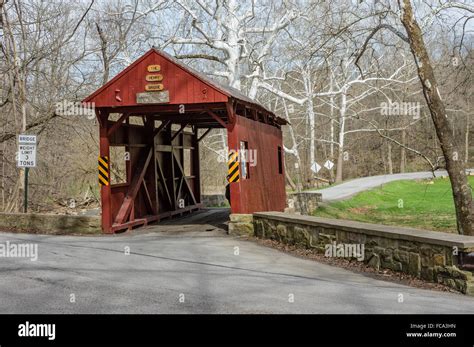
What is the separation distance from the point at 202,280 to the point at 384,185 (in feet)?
109

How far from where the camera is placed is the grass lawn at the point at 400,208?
2341 centimetres

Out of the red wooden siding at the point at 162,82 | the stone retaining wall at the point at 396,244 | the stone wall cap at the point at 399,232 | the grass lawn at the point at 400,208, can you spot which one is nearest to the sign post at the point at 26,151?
the red wooden siding at the point at 162,82

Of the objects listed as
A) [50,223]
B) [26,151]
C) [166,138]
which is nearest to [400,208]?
[166,138]

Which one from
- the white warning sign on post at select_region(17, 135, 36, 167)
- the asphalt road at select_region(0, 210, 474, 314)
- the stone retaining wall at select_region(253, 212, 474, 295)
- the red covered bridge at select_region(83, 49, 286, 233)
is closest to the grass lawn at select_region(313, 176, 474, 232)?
the red covered bridge at select_region(83, 49, 286, 233)

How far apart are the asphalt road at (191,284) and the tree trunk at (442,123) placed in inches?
173

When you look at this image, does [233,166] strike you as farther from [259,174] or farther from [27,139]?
[27,139]

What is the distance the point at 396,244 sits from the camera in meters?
9.05

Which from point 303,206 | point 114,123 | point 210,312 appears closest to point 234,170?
point 114,123

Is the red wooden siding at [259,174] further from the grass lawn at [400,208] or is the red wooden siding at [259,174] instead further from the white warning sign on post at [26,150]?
the white warning sign on post at [26,150]

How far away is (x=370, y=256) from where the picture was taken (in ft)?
31.7

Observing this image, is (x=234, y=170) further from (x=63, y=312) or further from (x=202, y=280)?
(x=63, y=312)

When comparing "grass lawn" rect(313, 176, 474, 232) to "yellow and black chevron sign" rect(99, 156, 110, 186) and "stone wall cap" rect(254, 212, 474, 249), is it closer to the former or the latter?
"stone wall cap" rect(254, 212, 474, 249)

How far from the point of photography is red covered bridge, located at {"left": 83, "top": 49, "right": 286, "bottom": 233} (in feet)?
44.2

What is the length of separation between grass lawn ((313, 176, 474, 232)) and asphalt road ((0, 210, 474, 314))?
38.6 feet
